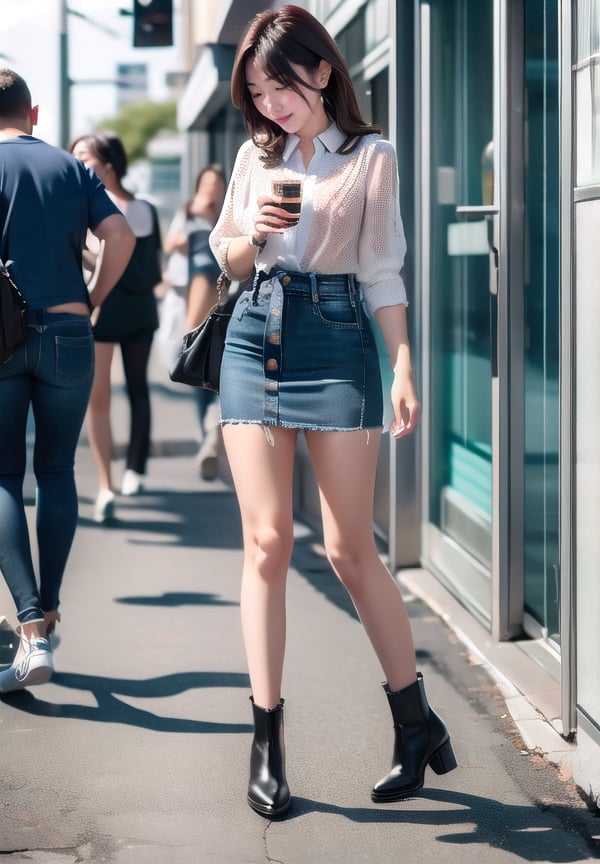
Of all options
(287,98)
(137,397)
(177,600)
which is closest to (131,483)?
(137,397)

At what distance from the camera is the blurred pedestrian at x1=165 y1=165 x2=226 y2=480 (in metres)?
8.82

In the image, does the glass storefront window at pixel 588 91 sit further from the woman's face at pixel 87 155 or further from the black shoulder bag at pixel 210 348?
the woman's face at pixel 87 155

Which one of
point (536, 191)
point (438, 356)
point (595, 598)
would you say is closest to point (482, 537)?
point (438, 356)

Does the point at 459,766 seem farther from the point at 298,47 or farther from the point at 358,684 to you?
the point at 298,47

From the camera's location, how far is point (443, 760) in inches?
142

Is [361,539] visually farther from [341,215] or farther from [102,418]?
[102,418]

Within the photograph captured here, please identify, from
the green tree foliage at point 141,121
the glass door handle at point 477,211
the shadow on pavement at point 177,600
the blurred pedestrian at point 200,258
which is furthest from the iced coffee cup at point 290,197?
the green tree foliage at point 141,121

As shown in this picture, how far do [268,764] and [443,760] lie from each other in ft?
1.52

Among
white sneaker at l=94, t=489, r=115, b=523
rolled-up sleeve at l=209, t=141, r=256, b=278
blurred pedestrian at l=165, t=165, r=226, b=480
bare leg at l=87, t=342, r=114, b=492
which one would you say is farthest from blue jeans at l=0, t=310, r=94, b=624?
blurred pedestrian at l=165, t=165, r=226, b=480

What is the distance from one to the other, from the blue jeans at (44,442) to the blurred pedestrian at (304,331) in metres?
1.09

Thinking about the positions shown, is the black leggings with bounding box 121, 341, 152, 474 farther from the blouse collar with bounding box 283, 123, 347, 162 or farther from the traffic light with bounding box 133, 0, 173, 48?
the blouse collar with bounding box 283, 123, 347, 162

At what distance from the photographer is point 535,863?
319cm

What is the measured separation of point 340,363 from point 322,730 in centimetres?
124

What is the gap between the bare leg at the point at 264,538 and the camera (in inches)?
135
